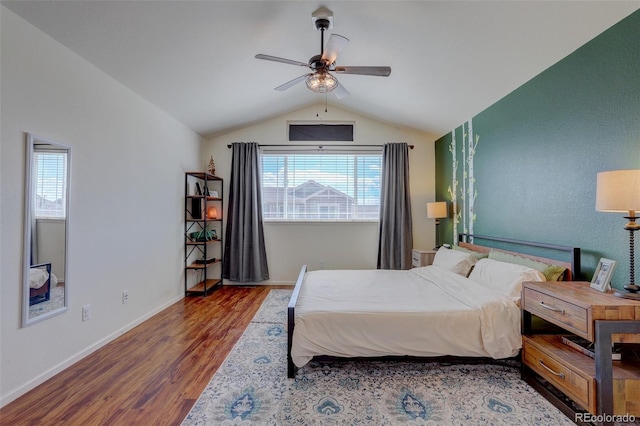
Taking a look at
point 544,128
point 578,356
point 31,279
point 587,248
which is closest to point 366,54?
point 544,128

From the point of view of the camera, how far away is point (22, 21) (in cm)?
194

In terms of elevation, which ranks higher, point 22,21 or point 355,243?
point 22,21

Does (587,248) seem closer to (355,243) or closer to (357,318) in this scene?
(357,318)

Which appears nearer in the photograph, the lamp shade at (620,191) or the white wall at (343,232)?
the lamp shade at (620,191)

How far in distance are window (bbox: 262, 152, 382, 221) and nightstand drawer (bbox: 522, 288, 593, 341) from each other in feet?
10.1

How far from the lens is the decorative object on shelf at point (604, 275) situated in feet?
5.68

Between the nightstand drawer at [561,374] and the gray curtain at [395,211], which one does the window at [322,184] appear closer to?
the gray curtain at [395,211]

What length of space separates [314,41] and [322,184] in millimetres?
2430

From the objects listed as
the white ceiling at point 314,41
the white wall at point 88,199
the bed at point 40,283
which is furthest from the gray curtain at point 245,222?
the bed at point 40,283

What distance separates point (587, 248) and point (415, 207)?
278cm

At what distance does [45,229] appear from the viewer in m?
2.12

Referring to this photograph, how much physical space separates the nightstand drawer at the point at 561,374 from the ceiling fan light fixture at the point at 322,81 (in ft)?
8.34

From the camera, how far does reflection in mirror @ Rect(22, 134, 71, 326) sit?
198 centimetres

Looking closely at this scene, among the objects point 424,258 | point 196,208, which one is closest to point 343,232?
point 424,258
